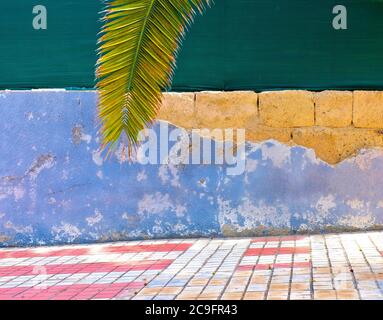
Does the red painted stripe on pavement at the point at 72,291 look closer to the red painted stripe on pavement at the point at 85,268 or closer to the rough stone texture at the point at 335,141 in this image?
the red painted stripe on pavement at the point at 85,268

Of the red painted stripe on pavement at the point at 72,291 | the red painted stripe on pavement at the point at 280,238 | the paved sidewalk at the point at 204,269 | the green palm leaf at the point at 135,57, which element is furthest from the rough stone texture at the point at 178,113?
the green palm leaf at the point at 135,57

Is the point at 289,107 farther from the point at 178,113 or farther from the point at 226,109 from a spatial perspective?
the point at 178,113

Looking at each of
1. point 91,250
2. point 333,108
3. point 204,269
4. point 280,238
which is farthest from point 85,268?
point 333,108

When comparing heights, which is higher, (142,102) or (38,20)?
(38,20)

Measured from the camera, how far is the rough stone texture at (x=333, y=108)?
23.7 feet

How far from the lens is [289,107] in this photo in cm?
726

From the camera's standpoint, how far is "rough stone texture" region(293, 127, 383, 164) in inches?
285

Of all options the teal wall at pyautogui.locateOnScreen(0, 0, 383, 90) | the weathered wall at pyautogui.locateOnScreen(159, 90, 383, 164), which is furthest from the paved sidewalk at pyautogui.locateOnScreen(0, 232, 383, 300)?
the teal wall at pyautogui.locateOnScreen(0, 0, 383, 90)

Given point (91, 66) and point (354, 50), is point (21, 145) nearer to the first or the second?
point (91, 66)

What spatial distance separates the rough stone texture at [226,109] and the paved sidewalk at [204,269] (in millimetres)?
1205

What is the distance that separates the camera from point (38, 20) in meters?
7.35

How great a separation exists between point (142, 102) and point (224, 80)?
405 centimetres

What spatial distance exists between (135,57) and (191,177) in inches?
160
